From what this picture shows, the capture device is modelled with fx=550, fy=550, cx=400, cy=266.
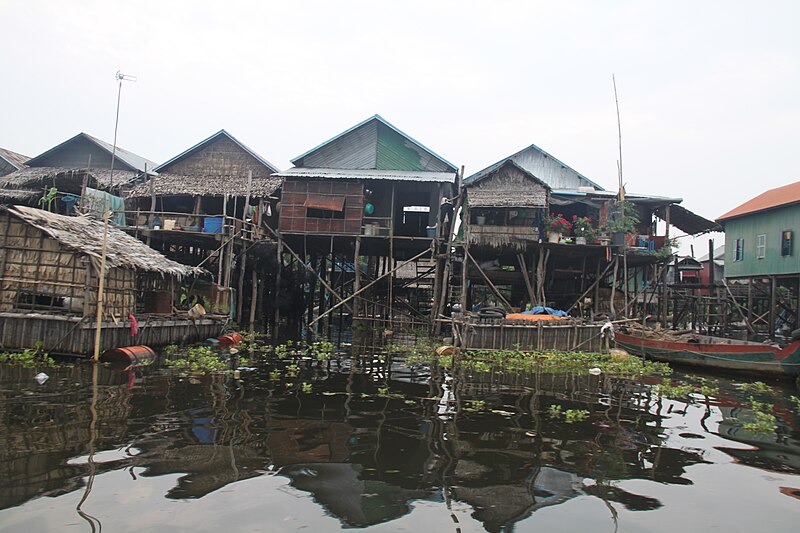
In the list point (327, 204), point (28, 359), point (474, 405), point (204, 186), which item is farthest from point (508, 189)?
point (28, 359)

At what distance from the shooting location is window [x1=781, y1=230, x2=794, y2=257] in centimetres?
2291

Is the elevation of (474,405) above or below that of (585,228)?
below

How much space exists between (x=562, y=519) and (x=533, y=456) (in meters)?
1.65

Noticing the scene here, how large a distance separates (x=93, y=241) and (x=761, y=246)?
26349 millimetres

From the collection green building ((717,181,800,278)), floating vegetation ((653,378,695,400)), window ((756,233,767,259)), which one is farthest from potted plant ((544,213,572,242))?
floating vegetation ((653,378,695,400))

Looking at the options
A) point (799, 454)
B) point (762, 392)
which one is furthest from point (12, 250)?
point (762, 392)

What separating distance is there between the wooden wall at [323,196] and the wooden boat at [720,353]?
1166cm

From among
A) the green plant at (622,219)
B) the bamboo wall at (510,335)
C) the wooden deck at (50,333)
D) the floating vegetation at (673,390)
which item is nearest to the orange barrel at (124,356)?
the wooden deck at (50,333)

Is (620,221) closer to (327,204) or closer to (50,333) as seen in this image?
(327,204)

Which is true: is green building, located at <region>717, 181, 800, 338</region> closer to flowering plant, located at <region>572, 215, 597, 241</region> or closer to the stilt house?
flowering plant, located at <region>572, 215, 597, 241</region>

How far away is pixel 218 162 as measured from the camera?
26.0 meters

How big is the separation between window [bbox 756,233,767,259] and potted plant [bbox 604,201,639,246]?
268 inches

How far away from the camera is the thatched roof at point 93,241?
12.9 m

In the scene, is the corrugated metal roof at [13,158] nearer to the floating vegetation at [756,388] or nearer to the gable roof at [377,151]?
the gable roof at [377,151]
